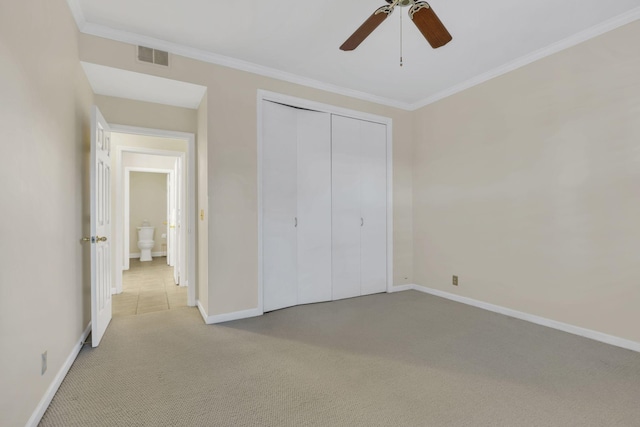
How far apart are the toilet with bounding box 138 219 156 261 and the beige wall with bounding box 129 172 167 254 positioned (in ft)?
1.69

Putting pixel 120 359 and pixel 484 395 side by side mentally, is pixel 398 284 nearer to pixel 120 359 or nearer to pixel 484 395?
pixel 484 395

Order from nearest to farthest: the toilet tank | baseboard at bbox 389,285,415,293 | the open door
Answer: the open door < baseboard at bbox 389,285,415,293 < the toilet tank

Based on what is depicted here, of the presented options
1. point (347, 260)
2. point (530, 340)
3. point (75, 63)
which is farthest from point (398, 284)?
point (75, 63)

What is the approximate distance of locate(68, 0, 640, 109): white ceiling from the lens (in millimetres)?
2412

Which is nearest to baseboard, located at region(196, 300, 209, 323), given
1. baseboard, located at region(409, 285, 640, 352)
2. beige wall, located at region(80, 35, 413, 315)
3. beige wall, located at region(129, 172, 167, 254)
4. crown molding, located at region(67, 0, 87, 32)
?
beige wall, located at region(80, 35, 413, 315)

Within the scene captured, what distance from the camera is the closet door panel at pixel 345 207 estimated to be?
3995 millimetres

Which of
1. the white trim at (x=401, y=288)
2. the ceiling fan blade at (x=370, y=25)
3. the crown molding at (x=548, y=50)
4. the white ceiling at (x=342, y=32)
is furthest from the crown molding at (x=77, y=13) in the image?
the white trim at (x=401, y=288)

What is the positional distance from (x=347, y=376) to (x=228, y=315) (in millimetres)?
1577

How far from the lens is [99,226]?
2689 millimetres

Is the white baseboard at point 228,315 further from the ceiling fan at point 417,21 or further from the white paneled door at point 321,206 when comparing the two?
the ceiling fan at point 417,21

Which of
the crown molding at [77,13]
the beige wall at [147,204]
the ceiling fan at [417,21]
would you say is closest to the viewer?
the ceiling fan at [417,21]

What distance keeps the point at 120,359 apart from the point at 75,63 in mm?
2413

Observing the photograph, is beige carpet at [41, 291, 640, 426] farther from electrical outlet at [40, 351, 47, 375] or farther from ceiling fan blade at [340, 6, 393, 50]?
ceiling fan blade at [340, 6, 393, 50]

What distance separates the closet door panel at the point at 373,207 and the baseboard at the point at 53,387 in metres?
3.07
